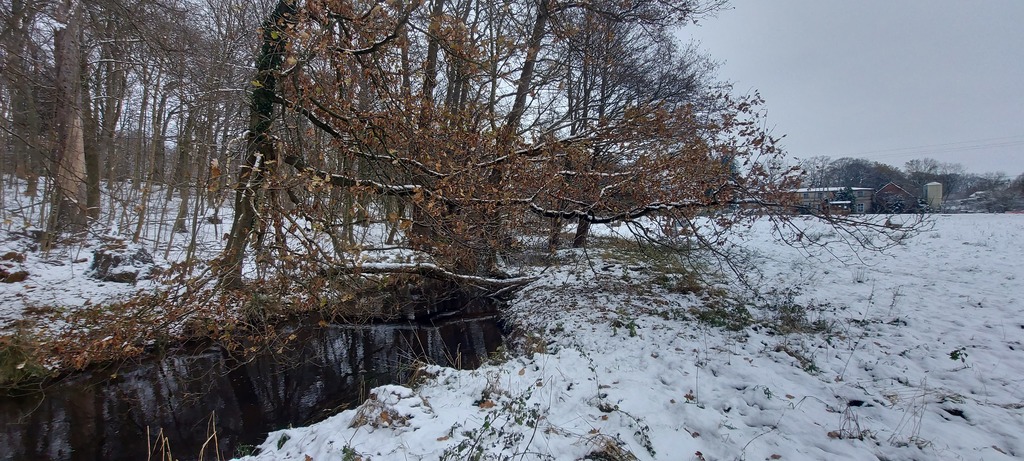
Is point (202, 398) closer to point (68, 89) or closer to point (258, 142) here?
point (258, 142)

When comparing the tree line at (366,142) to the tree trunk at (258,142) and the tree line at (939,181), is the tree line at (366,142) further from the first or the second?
the tree line at (939,181)

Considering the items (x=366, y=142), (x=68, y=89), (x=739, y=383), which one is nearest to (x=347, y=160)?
(x=366, y=142)

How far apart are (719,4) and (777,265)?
5997mm

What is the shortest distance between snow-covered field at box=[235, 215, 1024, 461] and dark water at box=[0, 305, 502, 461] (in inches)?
51.9

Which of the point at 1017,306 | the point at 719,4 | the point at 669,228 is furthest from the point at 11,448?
the point at 719,4

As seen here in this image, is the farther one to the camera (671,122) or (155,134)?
(155,134)

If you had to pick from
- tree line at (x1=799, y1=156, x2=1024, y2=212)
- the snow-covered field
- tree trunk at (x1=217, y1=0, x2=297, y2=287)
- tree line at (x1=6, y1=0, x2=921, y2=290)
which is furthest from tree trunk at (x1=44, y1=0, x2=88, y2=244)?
tree line at (x1=799, y1=156, x2=1024, y2=212)

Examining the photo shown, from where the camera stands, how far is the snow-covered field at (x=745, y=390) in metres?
3.26

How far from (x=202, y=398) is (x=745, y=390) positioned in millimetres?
6615

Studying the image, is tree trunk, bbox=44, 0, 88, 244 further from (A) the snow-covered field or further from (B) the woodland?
(A) the snow-covered field

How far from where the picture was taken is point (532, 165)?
7680 millimetres

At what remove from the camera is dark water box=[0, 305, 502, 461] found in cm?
463

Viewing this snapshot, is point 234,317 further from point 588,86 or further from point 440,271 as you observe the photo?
point 588,86

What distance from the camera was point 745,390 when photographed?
13.5 ft
